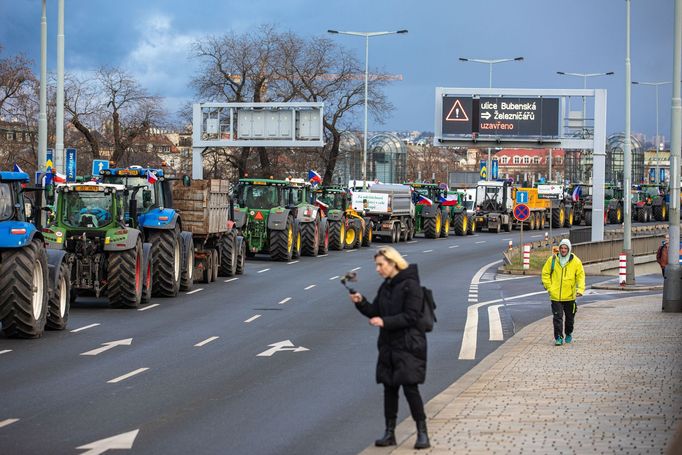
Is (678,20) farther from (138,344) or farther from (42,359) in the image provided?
(42,359)

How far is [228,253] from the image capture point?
3562 centimetres

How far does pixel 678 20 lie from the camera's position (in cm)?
2780

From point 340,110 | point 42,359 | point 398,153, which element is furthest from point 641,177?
point 42,359

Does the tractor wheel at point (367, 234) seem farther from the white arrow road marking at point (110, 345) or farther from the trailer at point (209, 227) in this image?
the white arrow road marking at point (110, 345)

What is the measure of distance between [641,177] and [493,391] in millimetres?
173852

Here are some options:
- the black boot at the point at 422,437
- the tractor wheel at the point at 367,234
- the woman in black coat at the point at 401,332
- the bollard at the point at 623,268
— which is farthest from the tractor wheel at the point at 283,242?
the black boot at the point at 422,437

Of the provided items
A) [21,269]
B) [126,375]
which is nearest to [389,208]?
[21,269]

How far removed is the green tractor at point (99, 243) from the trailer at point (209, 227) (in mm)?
2874

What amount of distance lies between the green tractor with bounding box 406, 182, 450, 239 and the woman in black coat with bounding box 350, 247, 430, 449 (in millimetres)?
52553

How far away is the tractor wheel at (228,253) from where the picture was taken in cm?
3556

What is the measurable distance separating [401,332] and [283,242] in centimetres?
3145

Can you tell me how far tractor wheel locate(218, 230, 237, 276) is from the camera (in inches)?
1400

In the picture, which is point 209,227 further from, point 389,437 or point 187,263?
point 389,437

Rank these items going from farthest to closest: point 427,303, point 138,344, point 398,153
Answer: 1. point 398,153
2. point 138,344
3. point 427,303
